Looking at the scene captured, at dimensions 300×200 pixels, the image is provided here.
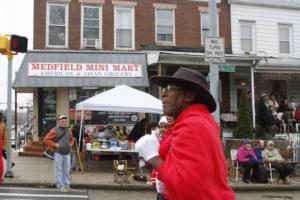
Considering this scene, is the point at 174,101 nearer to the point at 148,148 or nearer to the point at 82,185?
the point at 148,148

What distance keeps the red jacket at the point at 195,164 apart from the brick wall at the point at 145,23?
66.3 feet

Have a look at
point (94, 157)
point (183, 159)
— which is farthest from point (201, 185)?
point (94, 157)

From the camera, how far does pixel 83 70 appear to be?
20906 mm

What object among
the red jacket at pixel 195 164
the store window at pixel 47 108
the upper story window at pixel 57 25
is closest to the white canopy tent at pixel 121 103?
the store window at pixel 47 108

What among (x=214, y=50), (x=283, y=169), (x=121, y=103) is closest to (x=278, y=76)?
(x=283, y=169)

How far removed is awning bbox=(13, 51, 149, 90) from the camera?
20.4 m

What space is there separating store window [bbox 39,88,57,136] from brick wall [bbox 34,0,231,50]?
6.84 ft

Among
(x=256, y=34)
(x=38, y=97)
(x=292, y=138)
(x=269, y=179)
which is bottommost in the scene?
(x=269, y=179)

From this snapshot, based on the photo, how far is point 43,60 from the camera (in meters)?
20.9

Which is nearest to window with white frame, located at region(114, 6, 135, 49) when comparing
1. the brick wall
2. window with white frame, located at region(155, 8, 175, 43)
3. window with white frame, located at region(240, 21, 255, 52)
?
the brick wall

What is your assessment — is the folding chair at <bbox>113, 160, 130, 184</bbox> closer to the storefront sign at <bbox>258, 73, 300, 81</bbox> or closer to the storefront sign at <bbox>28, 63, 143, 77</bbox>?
the storefront sign at <bbox>28, 63, 143, 77</bbox>

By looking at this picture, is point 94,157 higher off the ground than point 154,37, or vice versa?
point 154,37

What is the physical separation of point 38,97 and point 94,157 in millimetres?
4687

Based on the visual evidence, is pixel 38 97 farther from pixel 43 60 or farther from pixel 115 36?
pixel 115 36
